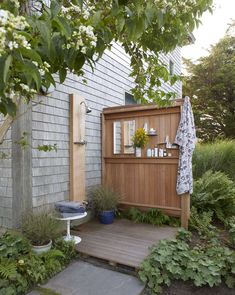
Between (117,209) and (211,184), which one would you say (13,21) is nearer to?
(117,209)

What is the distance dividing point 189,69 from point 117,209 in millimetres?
13120

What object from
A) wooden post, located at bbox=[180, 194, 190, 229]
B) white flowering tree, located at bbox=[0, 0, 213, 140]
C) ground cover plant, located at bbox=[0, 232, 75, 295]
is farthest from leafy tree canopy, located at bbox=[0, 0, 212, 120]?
wooden post, located at bbox=[180, 194, 190, 229]

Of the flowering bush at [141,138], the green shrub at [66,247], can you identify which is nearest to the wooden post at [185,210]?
the flowering bush at [141,138]

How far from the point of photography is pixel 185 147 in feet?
14.3

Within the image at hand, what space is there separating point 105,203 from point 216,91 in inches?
488

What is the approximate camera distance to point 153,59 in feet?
9.38

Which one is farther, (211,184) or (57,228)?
(211,184)

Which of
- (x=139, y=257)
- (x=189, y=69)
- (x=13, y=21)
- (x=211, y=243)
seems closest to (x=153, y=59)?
(x=13, y=21)

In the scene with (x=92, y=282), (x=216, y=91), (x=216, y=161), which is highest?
(x=216, y=91)

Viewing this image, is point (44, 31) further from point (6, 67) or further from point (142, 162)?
point (142, 162)

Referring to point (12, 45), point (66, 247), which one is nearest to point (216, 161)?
point (66, 247)

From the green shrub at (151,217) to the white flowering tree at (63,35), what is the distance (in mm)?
3152

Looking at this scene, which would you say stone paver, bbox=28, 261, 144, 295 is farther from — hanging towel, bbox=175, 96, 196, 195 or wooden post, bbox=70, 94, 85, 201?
hanging towel, bbox=175, 96, 196, 195

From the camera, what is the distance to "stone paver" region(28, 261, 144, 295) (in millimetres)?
2703
